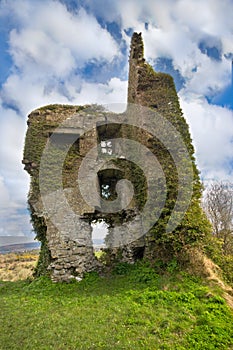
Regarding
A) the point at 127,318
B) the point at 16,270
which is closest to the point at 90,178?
the point at 127,318

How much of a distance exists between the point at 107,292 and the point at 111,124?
1128cm

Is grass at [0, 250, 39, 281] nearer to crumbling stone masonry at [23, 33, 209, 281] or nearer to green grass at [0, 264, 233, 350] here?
crumbling stone masonry at [23, 33, 209, 281]

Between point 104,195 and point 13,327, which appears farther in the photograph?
point 104,195

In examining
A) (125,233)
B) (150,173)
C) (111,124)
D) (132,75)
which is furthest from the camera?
(132,75)

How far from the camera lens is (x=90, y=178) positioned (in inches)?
636

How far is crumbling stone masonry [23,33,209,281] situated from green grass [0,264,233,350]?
7.84ft

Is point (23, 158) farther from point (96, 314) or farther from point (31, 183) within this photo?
point (96, 314)

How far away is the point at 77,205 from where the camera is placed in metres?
15.0

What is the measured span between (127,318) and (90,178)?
9.29 m

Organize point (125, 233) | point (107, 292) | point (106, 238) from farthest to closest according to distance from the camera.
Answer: point (106, 238), point (125, 233), point (107, 292)

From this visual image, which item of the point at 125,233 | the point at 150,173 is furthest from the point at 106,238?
the point at 150,173

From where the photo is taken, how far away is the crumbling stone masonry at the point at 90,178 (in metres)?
13.9

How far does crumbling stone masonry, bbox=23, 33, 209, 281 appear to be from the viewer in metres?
13.9

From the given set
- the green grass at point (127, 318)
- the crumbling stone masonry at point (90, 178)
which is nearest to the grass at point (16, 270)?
the crumbling stone masonry at point (90, 178)
